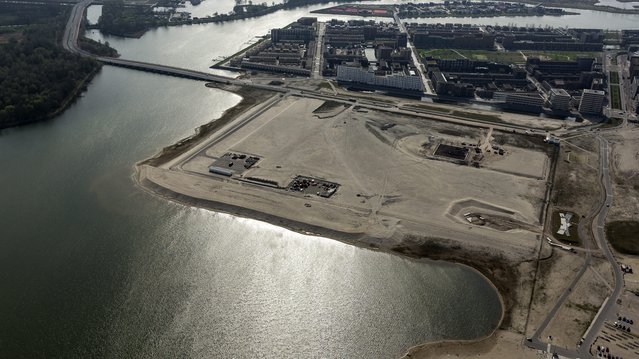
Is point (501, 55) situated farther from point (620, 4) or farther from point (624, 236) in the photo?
point (620, 4)

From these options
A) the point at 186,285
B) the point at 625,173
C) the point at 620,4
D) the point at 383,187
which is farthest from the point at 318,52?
the point at 620,4

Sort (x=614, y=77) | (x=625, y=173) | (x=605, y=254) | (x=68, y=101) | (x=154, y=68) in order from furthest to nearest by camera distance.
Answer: (x=154, y=68) → (x=614, y=77) → (x=68, y=101) → (x=625, y=173) → (x=605, y=254)

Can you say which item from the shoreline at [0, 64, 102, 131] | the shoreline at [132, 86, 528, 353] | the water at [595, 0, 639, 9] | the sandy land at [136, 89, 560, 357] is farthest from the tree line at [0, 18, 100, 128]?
the water at [595, 0, 639, 9]

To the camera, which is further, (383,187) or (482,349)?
(383,187)

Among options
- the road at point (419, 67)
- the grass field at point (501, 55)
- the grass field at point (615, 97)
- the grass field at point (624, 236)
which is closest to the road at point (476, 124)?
the road at point (419, 67)

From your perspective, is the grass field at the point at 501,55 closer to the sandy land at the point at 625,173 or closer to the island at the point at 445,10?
the sandy land at the point at 625,173

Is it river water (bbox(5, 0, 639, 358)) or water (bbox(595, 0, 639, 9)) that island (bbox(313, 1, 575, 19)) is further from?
river water (bbox(5, 0, 639, 358))

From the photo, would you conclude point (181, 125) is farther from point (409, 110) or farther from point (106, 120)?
point (409, 110)
